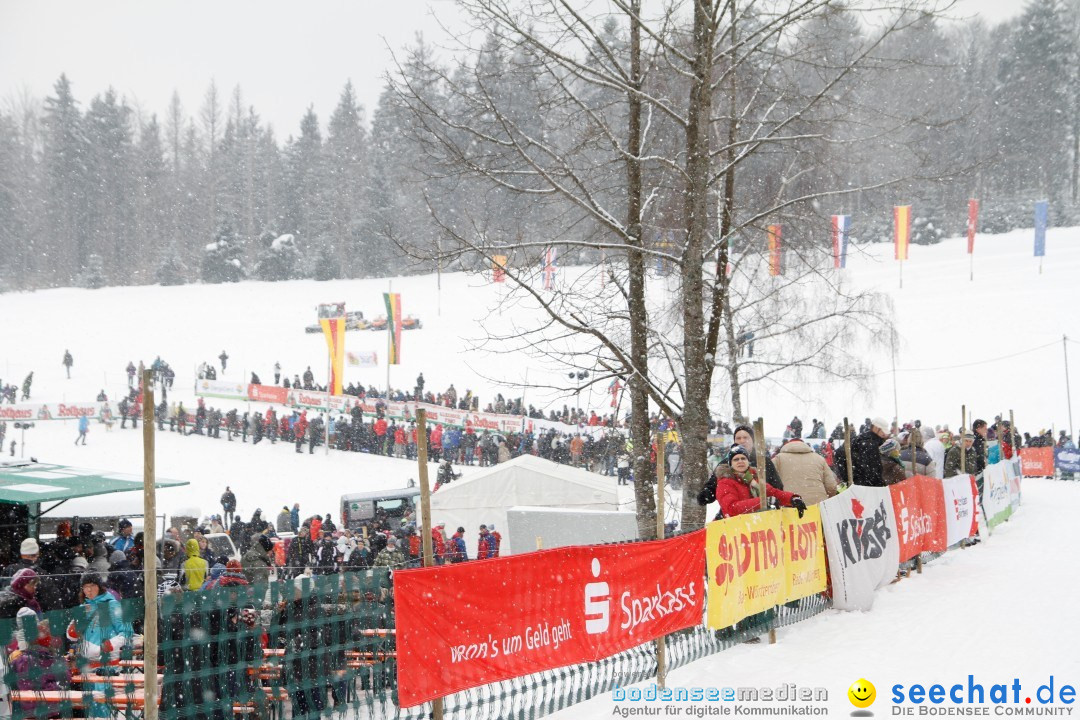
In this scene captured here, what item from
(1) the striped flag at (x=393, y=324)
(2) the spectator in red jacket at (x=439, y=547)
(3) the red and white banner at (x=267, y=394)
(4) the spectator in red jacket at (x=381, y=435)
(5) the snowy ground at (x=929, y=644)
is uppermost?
(1) the striped flag at (x=393, y=324)

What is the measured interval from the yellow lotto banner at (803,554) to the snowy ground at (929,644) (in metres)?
0.39

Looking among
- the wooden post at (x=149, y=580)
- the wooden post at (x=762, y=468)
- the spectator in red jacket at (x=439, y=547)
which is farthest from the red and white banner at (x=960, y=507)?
the wooden post at (x=149, y=580)

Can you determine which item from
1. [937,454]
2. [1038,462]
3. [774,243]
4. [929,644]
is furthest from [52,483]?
[1038,462]

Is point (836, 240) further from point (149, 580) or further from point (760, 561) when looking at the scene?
point (149, 580)

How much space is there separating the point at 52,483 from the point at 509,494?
27.3 ft

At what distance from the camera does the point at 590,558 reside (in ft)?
21.6

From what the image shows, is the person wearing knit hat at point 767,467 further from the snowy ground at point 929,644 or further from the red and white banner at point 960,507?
the red and white banner at point 960,507

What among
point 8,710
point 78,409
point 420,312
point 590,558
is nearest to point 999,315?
point 420,312

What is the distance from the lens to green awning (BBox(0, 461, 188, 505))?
36.2 ft

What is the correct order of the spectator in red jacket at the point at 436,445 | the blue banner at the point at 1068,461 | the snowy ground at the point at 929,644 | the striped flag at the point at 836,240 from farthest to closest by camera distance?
1. the spectator in red jacket at the point at 436,445
2. the blue banner at the point at 1068,461
3. the striped flag at the point at 836,240
4. the snowy ground at the point at 929,644

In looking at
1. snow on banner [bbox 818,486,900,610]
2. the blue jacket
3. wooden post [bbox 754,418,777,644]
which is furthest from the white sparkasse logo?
snow on banner [bbox 818,486,900,610]

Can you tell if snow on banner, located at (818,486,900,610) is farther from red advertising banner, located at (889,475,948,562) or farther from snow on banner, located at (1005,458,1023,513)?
snow on banner, located at (1005,458,1023,513)

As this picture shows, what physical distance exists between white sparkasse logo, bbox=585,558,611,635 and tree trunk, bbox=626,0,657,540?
10.7 feet

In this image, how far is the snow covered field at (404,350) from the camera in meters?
29.5
